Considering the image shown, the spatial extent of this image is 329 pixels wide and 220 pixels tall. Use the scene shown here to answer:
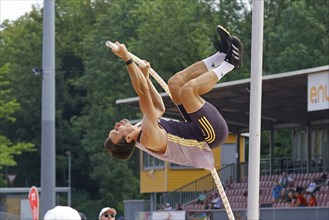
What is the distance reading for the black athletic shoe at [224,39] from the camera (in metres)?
9.95

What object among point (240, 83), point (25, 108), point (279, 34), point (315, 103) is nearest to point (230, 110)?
point (240, 83)

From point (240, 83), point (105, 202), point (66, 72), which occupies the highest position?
point (66, 72)

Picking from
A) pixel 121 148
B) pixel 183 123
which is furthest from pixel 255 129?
pixel 121 148

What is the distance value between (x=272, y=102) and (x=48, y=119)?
15.3 meters

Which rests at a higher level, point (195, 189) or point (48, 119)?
point (48, 119)

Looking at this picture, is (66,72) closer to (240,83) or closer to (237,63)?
(240,83)

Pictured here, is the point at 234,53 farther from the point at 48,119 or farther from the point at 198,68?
the point at 48,119

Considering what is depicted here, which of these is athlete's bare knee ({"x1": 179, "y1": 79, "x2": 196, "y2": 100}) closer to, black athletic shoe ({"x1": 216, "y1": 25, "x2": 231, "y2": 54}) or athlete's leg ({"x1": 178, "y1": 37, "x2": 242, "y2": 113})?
athlete's leg ({"x1": 178, "y1": 37, "x2": 242, "y2": 113})

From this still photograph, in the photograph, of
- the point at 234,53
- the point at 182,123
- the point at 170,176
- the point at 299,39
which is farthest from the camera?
the point at 299,39

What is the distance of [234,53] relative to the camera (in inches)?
391

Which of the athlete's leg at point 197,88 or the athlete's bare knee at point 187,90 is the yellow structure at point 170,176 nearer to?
the athlete's leg at point 197,88

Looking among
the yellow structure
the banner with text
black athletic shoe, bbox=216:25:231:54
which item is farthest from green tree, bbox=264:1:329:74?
black athletic shoe, bbox=216:25:231:54

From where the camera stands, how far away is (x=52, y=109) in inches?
741

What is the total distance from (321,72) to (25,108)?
35.3 metres
